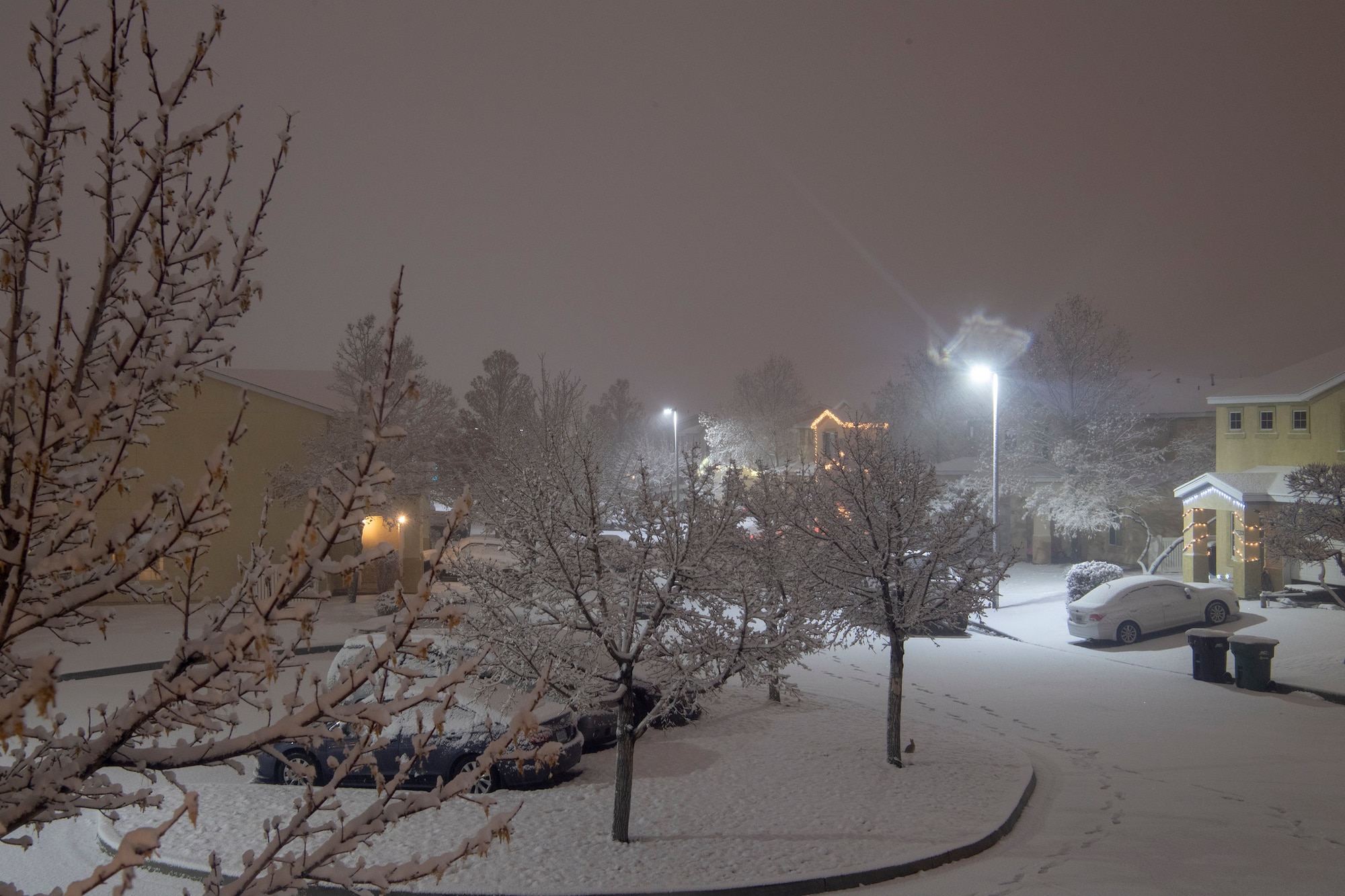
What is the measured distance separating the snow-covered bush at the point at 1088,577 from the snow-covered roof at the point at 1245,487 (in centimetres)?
389

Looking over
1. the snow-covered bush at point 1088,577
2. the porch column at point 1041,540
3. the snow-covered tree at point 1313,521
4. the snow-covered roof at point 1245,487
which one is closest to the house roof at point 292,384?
the snow-covered tree at point 1313,521

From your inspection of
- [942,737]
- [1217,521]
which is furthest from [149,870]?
[1217,521]

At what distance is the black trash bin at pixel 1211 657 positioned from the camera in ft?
50.4

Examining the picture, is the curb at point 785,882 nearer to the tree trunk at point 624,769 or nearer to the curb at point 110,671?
the tree trunk at point 624,769

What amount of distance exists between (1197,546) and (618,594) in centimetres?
2364

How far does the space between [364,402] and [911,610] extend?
30.3 feet

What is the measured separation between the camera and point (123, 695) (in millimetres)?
13867

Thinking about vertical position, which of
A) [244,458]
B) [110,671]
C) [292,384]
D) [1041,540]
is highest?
[292,384]

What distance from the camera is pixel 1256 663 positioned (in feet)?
48.6

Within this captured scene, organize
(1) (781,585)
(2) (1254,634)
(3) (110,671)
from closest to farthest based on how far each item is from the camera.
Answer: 1. (1) (781,585)
2. (3) (110,671)
3. (2) (1254,634)

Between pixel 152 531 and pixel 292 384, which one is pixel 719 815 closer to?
pixel 152 531

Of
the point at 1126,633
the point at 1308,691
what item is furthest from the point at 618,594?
the point at 1126,633

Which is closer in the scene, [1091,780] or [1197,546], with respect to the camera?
[1091,780]

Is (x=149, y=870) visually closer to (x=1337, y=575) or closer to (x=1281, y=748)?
(x=1281, y=748)
